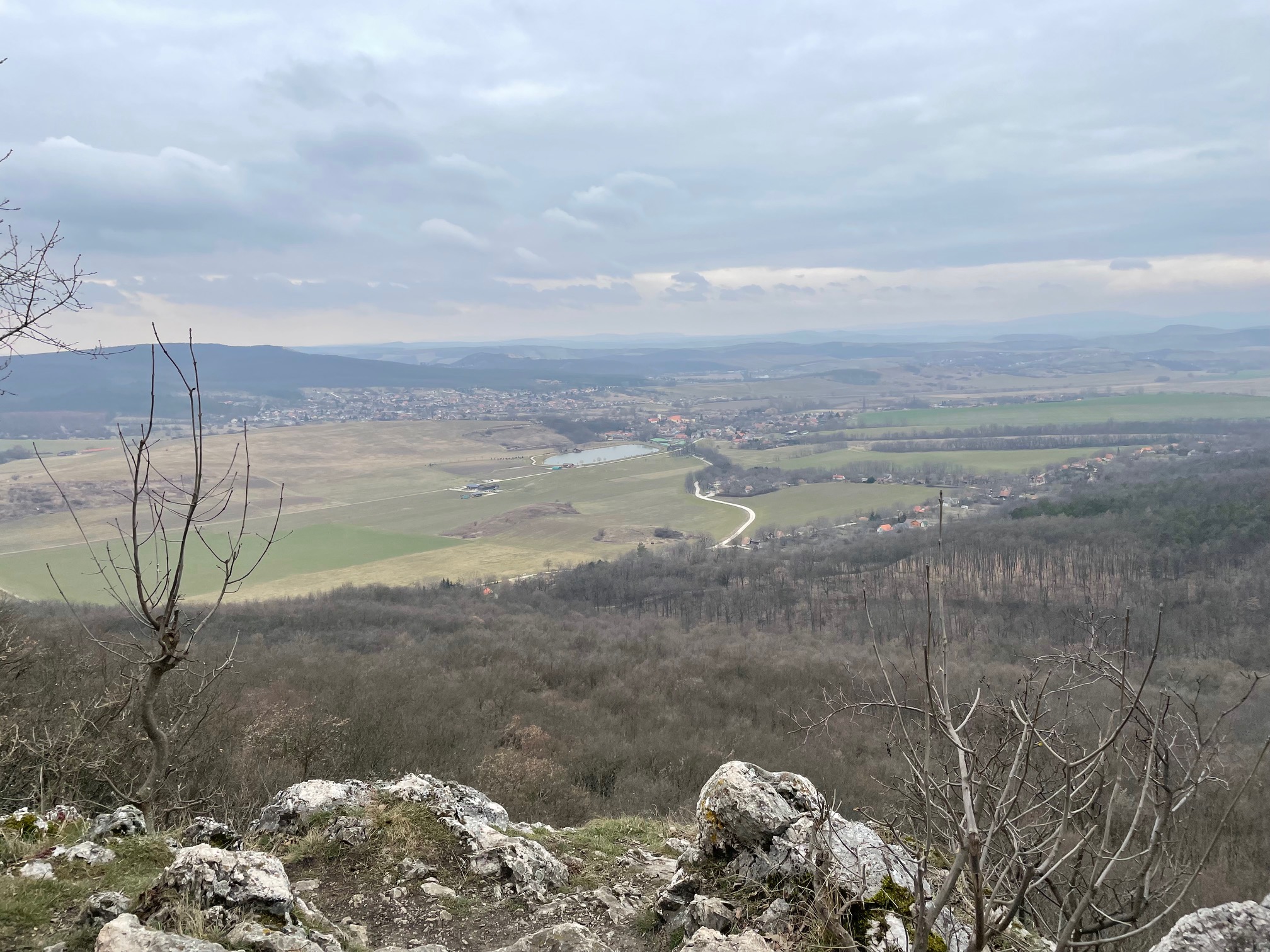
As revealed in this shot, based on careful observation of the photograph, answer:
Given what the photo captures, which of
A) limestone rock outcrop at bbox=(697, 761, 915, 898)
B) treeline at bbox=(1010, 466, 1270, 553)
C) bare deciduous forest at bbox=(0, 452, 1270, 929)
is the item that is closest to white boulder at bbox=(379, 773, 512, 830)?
bare deciduous forest at bbox=(0, 452, 1270, 929)

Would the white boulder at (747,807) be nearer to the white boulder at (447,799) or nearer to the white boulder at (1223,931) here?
the white boulder at (1223,931)

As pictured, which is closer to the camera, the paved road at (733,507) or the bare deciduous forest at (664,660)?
the bare deciduous forest at (664,660)

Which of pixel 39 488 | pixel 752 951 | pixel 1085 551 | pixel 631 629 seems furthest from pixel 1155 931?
pixel 39 488

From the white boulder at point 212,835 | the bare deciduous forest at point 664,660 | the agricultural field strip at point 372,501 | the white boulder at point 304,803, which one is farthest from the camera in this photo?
the agricultural field strip at point 372,501

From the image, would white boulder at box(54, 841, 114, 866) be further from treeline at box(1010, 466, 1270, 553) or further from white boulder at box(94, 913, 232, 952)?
treeline at box(1010, 466, 1270, 553)

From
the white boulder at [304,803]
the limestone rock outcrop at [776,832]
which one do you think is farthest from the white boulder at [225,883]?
the limestone rock outcrop at [776,832]

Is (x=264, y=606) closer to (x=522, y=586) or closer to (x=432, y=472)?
(x=522, y=586)
